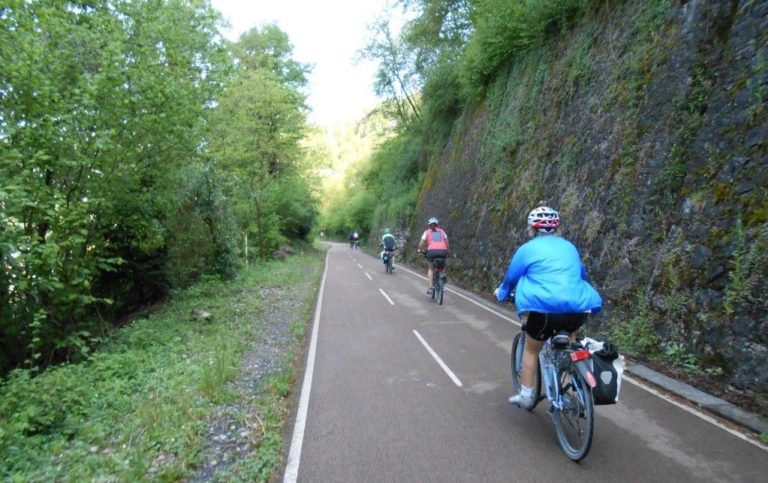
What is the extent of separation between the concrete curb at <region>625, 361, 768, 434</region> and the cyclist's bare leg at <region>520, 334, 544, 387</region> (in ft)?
6.95

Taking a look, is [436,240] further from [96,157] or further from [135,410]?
[135,410]

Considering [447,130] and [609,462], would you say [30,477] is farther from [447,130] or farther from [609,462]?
[447,130]

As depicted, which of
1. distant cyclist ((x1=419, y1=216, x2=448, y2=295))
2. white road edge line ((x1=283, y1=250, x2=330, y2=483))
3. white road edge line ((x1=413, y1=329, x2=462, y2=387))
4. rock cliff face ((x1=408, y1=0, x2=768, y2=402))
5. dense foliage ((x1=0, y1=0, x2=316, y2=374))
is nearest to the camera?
white road edge line ((x1=283, y1=250, x2=330, y2=483))

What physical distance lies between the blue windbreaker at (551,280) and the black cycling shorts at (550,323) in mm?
58

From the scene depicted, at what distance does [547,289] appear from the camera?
4.08m

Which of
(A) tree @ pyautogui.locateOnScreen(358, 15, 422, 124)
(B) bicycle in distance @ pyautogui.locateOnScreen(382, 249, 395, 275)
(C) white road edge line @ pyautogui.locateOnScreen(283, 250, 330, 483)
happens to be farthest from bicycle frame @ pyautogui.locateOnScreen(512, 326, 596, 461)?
(A) tree @ pyautogui.locateOnScreen(358, 15, 422, 124)

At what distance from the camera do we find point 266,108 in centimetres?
2202

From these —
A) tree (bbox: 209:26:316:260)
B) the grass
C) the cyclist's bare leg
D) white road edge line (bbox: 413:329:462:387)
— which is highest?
tree (bbox: 209:26:316:260)

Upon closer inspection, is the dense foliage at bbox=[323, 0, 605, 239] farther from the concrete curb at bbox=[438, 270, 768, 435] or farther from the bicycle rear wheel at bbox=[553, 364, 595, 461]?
the bicycle rear wheel at bbox=[553, 364, 595, 461]

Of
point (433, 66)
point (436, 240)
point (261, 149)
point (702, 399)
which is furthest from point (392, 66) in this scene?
point (702, 399)

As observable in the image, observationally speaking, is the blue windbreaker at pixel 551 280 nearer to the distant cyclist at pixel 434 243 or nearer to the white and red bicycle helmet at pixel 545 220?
the white and red bicycle helmet at pixel 545 220

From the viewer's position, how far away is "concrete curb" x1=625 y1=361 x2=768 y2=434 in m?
4.48

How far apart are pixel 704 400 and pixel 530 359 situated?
233 cm

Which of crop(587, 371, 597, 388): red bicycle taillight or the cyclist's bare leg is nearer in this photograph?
crop(587, 371, 597, 388): red bicycle taillight
